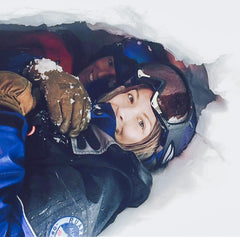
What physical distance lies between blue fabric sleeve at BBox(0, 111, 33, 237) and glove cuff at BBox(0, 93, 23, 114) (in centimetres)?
4

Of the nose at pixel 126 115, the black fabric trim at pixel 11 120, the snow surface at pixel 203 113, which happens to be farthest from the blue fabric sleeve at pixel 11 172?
the nose at pixel 126 115

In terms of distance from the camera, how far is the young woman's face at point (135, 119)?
1156 millimetres

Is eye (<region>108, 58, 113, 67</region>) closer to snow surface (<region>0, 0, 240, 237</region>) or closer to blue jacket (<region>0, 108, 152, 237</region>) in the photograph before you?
snow surface (<region>0, 0, 240, 237</region>)

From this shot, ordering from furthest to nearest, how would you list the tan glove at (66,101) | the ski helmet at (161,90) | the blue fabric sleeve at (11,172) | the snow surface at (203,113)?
the ski helmet at (161,90) < the tan glove at (66,101) < the snow surface at (203,113) < the blue fabric sleeve at (11,172)

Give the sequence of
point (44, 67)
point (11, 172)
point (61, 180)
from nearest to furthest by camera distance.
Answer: point (11, 172), point (61, 180), point (44, 67)

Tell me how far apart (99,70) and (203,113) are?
36 centimetres

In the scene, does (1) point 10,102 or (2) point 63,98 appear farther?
(2) point 63,98

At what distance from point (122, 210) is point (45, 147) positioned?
310mm

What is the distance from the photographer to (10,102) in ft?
2.85

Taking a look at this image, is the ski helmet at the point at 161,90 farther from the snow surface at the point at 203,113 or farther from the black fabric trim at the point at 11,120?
the black fabric trim at the point at 11,120

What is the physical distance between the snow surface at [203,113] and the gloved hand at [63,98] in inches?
5.6

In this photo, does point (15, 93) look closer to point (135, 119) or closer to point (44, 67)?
point (44, 67)

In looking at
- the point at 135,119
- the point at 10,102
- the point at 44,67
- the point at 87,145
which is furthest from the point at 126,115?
the point at 10,102

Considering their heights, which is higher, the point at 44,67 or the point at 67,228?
the point at 44,67
